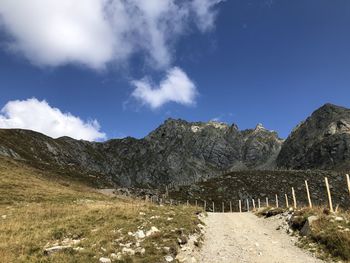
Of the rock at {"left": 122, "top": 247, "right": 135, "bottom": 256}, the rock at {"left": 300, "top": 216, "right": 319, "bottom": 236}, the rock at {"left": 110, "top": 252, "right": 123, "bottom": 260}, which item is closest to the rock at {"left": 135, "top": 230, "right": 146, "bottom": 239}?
the rock at {"left": 122, "top": 247, "right": 135, "bottom": 256}

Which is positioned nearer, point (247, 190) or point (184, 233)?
point (184, 233)

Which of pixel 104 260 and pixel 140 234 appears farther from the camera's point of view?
pixel 140 234

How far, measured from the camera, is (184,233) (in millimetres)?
23406

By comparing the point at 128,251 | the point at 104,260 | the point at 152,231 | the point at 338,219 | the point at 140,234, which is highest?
the point at 338,219

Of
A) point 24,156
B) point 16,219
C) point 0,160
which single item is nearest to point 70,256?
point 16,219

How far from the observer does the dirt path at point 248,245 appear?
19.3 m

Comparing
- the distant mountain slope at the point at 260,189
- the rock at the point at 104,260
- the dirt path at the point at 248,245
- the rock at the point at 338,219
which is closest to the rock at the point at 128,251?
the rock at the point at 104,260

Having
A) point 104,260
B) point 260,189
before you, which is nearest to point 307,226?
point 104,260

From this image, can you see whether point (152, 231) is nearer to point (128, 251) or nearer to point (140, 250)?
point (140, 250)

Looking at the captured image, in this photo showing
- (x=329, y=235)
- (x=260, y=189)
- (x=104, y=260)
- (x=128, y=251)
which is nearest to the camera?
(x=104, y=260)

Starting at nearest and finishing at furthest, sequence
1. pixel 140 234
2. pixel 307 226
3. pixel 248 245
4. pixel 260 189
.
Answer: pixel 140 234 < pixel 248 245 < pixel 307 226 < pixel 260 189

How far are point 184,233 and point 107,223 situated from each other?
5683 mm

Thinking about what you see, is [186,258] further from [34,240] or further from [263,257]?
[34,240]

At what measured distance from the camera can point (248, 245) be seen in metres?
22.6
